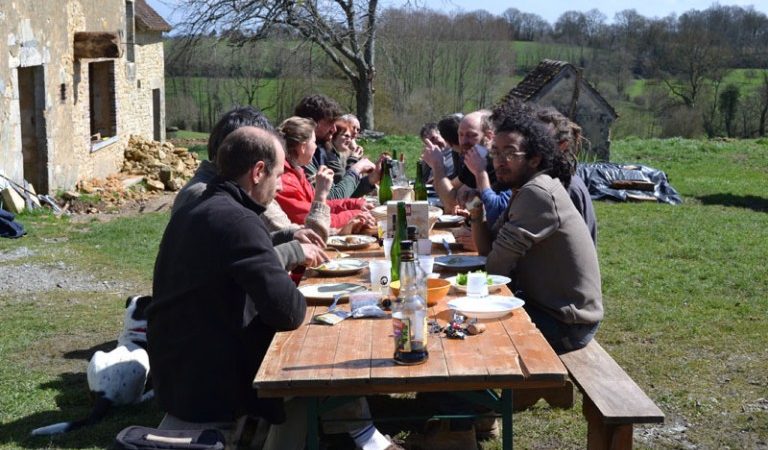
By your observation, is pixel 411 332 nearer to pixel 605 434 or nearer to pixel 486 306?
pixel 486 306

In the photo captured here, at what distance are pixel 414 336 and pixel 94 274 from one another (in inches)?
265

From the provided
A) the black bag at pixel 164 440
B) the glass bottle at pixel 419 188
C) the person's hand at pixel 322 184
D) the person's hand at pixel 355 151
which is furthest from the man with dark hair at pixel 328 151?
the black bag at pixel 164 440

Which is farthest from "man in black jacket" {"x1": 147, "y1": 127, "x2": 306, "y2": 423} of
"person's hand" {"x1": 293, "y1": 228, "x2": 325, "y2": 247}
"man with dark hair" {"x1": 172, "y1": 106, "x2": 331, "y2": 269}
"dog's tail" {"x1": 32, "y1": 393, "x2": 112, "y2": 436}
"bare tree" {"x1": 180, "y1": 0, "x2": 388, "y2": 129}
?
"bare tree" {"x1": 180, "y1": 0, "x2": 388, "y2": 129}

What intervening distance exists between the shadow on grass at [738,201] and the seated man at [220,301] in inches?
455

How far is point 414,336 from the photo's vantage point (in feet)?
9.36

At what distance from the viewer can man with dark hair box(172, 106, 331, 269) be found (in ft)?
13.0

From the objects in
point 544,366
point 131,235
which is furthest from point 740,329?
point 131,235

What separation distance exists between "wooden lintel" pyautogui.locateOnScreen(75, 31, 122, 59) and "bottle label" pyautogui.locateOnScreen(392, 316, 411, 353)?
46.1ft

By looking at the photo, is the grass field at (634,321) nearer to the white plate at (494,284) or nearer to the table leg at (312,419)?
the white plate at (494,284)

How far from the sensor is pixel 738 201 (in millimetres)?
13695

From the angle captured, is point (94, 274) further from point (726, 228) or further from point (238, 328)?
point (726, 228)

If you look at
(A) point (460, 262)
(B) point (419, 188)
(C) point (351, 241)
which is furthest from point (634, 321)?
(A) point (460, 262)

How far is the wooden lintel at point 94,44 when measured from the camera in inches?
612

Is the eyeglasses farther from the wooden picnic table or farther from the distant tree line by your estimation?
the distant tree line
